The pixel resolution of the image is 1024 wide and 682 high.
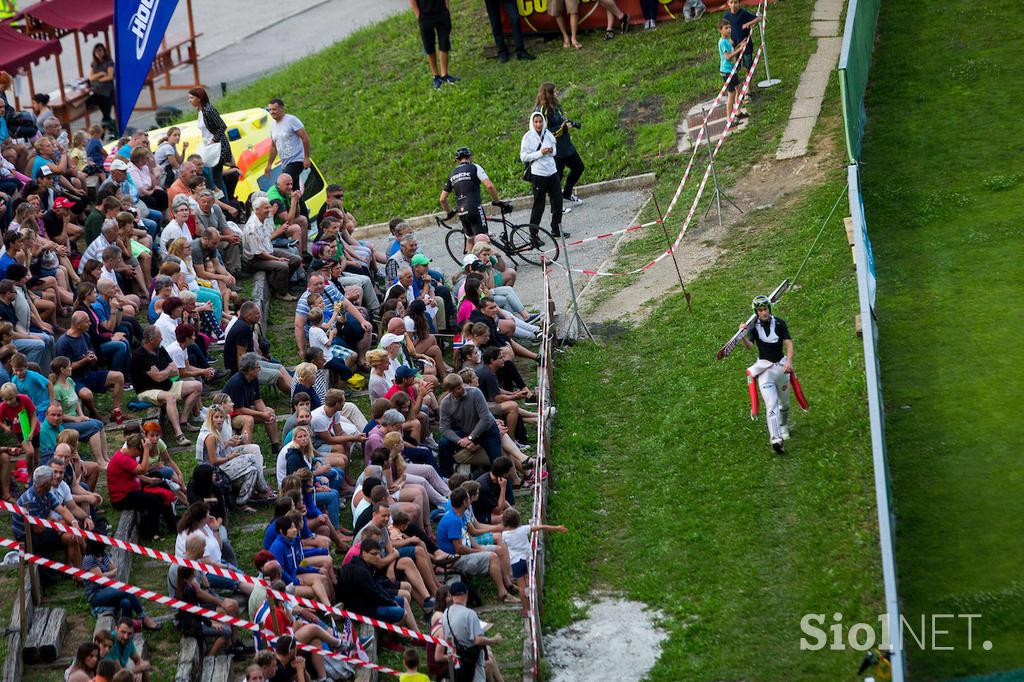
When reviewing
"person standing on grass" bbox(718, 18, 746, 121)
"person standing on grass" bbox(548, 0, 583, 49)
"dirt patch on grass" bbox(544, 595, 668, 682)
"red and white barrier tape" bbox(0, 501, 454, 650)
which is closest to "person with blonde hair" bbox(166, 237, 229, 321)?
"red and white barrier tape" bbox(0, 501, 454, 650)

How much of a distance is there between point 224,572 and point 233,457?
7.46ft

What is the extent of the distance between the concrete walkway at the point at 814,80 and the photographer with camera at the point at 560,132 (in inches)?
127

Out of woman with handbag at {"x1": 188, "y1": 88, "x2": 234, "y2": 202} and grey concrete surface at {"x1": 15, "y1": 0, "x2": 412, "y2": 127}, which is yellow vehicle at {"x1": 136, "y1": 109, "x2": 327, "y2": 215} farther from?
grey concrete surface at {"x1": 15, "y1": 0, "x2": 412, "y2": 127}

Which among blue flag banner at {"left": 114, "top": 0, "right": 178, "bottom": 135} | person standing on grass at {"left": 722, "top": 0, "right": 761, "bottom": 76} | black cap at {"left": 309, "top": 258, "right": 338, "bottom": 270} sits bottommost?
black cap at {"left": 309, "top": 258, "right": 338, "bottom": 270}

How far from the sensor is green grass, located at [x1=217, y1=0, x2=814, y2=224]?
25062 millimetres

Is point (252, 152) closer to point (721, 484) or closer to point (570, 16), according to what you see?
point (570, 16)

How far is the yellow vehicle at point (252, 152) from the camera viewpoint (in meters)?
22.8

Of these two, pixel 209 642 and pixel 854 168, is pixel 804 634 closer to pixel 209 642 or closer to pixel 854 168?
pixel 209 642

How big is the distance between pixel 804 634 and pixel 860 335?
5127 mm

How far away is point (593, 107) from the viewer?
26.1m

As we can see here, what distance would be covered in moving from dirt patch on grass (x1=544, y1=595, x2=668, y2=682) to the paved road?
267 inches

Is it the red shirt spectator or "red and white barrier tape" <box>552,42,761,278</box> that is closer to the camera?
the red shirt spectator

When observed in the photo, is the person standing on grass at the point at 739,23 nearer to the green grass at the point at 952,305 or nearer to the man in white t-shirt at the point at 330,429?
the green grass at the point at 952,305

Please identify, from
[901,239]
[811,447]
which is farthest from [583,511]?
[901,239]
